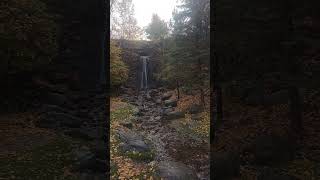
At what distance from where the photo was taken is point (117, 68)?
9.93 metres

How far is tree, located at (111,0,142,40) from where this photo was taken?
12383 mm

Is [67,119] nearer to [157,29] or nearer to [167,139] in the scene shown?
[167,139]

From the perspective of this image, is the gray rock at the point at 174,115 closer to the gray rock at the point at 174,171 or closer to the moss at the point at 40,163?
the gray rock at the point at 174,171

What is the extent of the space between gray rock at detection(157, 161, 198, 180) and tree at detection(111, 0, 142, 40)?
4.22 meters

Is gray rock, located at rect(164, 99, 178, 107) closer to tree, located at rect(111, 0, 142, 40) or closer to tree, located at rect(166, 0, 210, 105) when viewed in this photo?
tree, located at rect(166, 0, 210, 105)

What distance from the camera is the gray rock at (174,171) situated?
920 centimetres

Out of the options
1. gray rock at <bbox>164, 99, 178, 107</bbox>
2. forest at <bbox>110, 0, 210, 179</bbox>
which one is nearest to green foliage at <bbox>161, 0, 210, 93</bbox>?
forest at <bbox>110, 0, 210, 179</bbox>

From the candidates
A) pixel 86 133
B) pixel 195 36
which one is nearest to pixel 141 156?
pixel 86 133
